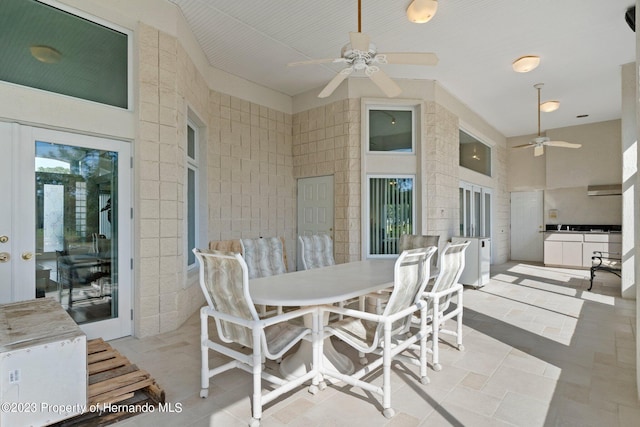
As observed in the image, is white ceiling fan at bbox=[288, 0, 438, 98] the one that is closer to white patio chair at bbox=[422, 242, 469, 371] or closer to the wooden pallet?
white patio chair at bbox=[422, 242, 469, 371]

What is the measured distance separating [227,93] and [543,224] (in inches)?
331

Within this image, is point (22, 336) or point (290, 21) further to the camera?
point (290, 21)

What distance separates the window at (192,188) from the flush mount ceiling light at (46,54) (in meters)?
1.63

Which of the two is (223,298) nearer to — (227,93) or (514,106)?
(227,93)

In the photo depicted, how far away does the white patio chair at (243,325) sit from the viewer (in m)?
1.92

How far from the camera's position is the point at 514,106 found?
691cm

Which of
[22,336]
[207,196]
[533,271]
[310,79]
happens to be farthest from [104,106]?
[533,271]

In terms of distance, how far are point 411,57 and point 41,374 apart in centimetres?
332

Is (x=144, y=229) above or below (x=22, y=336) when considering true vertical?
above

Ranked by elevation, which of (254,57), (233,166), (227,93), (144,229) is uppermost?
(254,57)

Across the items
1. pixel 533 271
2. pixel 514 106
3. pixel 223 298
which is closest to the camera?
pixel 223 298

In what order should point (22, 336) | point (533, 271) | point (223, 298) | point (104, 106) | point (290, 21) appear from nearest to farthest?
point (22, 336) → point (223, 298) → point (104, 106) → point (290, 21) → point (533, 271)

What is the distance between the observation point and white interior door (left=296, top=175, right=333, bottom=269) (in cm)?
591

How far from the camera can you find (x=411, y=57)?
2953mm
